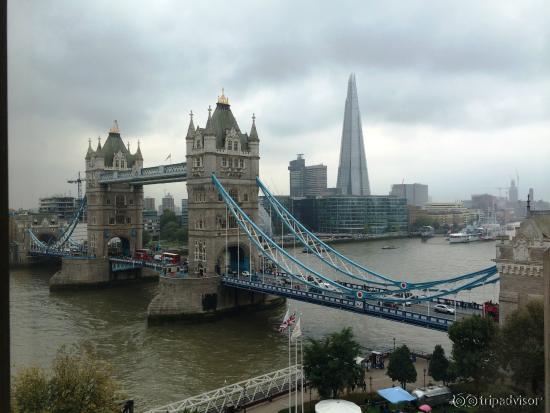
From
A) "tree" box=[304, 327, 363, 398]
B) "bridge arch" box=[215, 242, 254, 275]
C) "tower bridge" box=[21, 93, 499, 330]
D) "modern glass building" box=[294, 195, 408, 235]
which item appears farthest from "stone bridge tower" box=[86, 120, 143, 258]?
"modern glass building" box=[294, 195, 408, 235]

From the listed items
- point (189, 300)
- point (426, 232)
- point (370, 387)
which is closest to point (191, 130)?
point (189, 300)

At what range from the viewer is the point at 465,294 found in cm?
4806

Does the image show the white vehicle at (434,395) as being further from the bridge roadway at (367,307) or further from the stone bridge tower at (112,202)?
the stone bridge tower at (112,202)

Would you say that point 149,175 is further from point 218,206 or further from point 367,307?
point 367,307

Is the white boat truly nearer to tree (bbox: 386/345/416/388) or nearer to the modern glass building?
the modern glass building

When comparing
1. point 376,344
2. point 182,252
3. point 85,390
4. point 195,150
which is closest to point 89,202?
point 195,150

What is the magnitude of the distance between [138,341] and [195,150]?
18.3 m

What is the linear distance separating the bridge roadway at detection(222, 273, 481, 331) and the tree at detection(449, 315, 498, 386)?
492 centimetres

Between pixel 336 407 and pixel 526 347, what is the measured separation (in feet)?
24.9

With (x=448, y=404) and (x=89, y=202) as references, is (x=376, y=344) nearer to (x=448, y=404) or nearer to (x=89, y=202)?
(x=448, y=404)

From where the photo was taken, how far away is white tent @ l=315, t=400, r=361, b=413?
19267mm

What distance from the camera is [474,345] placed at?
20750mm

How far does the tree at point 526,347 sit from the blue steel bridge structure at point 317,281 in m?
7.26

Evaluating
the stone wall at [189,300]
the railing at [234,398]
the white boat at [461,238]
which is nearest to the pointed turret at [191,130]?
the stone wall at [189,300]
